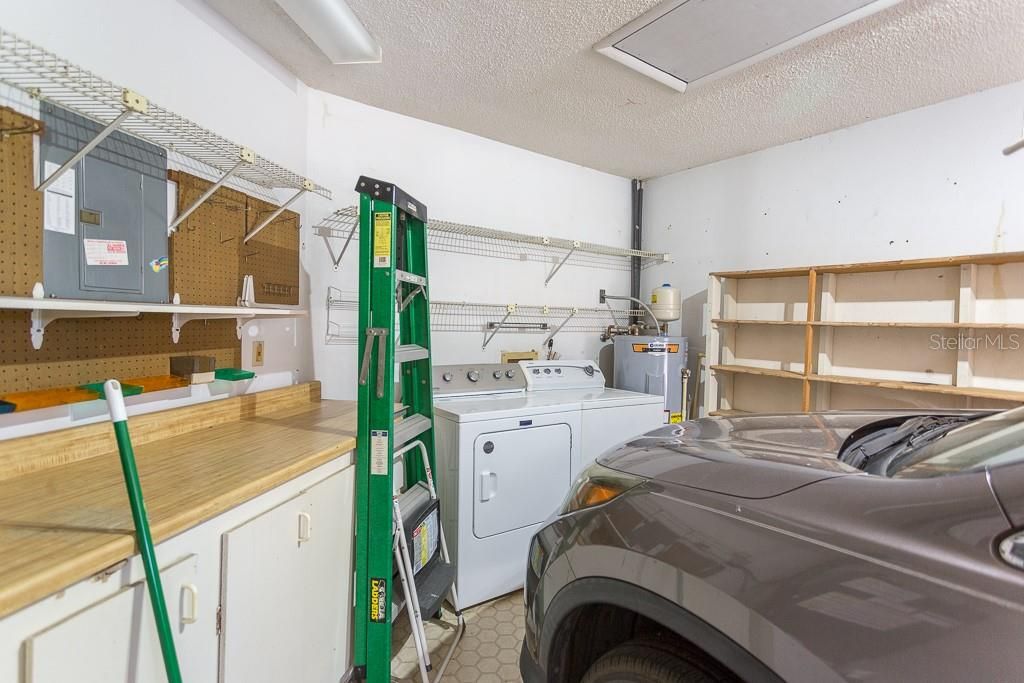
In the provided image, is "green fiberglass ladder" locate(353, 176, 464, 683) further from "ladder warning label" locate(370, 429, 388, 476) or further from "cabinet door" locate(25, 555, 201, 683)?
"cabinet door" locate(25, 555, 201, 683)

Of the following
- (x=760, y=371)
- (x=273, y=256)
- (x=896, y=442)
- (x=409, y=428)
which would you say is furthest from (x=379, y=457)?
(x=760, y=371)

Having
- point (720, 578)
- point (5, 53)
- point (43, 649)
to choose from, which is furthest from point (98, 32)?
point (720, 578)

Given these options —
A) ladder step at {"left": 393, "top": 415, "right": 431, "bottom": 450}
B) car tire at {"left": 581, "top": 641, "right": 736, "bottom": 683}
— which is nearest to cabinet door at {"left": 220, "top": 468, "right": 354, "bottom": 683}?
ladder step at {"left": 393, "top": 415, "right": 431, "bottom": 450}

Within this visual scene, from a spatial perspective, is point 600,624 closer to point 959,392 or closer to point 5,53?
point 5,53

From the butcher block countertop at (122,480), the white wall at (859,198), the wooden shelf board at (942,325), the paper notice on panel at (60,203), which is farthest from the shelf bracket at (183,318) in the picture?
the white wall at (859,198)

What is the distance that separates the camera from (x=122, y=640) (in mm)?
825

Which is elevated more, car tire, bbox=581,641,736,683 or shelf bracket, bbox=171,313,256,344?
shelf bracket, bbox=171,313,256,344

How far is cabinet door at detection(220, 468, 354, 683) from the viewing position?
1.10m

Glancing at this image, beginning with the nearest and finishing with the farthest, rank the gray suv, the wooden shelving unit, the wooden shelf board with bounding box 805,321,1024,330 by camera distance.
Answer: the gray suv → the wooden shelf board with bounding box 805,321,1024,330 → the wooden shelving unit

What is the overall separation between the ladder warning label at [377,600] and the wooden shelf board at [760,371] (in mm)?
2426

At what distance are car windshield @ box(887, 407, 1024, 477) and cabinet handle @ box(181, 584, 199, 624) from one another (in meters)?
1.38

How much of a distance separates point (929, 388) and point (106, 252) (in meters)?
3.33

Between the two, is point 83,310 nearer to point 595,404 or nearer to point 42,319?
point 42,319

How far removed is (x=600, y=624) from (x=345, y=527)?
2.86 feet
